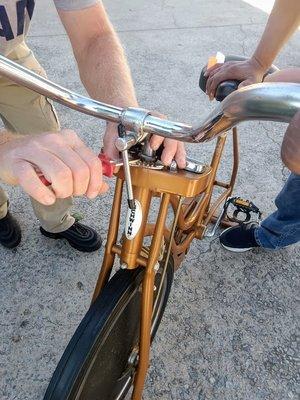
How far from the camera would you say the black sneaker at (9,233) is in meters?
1.98

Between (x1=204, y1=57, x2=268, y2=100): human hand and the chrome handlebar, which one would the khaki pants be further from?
the chrome handlebar

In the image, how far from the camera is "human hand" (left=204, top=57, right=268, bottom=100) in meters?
1.42

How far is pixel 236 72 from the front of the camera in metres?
1.42

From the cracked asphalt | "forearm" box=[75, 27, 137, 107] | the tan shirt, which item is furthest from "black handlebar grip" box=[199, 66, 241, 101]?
the cracked asphalt

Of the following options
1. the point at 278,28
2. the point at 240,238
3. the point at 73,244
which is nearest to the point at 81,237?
the point at 73,244

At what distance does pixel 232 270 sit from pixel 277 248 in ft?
0.82

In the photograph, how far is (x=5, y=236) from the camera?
198 cm

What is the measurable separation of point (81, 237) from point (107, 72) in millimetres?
Result: 1006

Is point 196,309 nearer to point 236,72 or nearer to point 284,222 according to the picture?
point 284,222

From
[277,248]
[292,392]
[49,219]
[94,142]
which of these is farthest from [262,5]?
[292,392]

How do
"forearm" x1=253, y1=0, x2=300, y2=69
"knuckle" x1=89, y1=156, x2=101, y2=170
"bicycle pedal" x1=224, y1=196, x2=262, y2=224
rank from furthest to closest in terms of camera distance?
"bicycle pedal" x1=224, y1=196, x2=262, y2=224, "forearm" x1=253, y1=0, x2=300, y2=69, "knuckle" x1=89, y1=156, x2=101, y2=170

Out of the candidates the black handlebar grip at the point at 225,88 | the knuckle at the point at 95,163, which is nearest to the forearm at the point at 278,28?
the black handlebar grip at the point at 225,88

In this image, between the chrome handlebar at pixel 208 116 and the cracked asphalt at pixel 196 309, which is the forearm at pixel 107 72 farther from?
the cracked asphalt at pixel 196 309

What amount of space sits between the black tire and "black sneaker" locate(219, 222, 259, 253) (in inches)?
28.4
